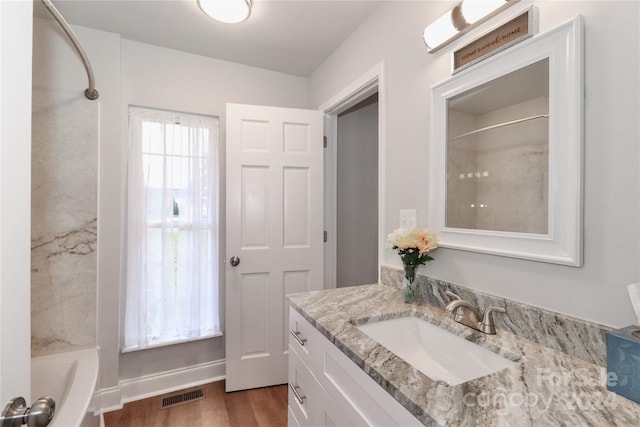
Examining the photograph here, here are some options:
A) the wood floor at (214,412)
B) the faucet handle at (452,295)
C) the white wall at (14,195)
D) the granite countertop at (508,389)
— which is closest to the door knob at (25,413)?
the white wall at (14,195)

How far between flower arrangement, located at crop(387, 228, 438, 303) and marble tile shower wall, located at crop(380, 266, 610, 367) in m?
0.14

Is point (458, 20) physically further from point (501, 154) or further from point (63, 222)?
point (63, 222)

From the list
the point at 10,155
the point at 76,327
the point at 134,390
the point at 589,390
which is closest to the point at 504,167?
the point at 589,390

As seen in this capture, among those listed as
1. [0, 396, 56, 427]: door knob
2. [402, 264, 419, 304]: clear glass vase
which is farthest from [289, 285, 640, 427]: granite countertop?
[0, 396, 56, 427]: door knob

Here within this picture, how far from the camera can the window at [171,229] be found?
2023 millimetres

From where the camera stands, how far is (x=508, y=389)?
2.19 feet

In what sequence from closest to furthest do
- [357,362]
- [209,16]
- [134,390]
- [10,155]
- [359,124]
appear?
[10,155] < [357,362] < [209,16] < [134,390] < [359,124]

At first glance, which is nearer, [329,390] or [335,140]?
[329,390]

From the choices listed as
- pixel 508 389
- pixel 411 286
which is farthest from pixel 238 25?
pixel 508 389

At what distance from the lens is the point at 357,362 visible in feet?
2.70

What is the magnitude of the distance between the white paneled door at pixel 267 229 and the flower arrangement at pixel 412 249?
106 cm

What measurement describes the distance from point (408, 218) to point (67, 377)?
2.08m

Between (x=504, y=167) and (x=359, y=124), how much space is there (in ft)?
6.39

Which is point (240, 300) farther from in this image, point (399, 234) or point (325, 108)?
point (325, 108)
